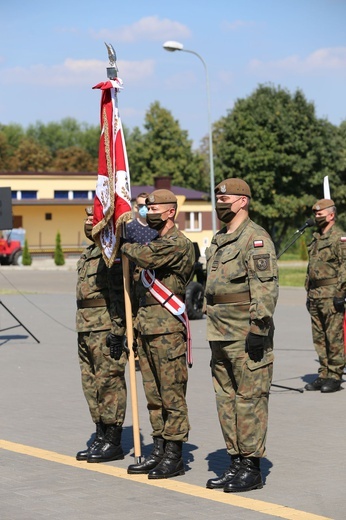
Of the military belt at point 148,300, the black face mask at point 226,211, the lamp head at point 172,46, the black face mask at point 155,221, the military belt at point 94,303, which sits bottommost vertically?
the military belt at point 94,303

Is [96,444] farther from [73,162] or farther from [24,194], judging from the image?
[73,162]

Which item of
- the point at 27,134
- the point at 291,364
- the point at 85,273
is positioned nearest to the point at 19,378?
the point at 291,364

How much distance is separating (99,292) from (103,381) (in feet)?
2.17

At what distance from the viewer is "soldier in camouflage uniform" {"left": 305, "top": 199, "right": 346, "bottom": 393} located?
36.8 ft

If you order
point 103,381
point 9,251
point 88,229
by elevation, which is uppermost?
point 88,229

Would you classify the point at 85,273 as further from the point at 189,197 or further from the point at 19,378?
the point at 189,197

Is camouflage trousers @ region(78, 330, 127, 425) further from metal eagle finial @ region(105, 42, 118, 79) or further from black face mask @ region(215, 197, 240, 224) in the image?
metal eagle finial @ region(105, 42, 118, 79)

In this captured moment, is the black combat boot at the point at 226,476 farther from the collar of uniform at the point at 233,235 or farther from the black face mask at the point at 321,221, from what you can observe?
the black face mask at the point at 321,221

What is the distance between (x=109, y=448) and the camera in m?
7.91

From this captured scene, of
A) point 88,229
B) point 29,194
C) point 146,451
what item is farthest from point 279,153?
point 146,451

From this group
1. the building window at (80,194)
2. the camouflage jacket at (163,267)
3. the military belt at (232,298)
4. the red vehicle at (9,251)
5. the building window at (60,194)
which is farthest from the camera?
the building window at (80,194)

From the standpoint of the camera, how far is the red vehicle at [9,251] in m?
54.1

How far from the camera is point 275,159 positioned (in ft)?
167

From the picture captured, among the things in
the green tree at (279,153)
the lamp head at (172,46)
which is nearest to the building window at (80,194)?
the green tree at (279,153)
